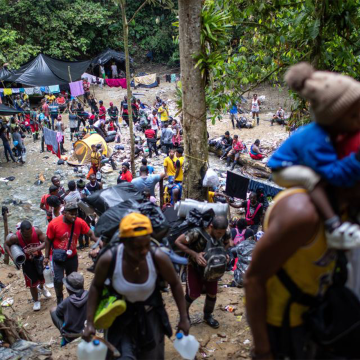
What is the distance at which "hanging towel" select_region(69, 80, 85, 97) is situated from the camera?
906 inches

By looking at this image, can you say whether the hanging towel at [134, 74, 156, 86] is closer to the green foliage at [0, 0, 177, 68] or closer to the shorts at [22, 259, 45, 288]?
the green foliage at [0, 0, 177, 68]

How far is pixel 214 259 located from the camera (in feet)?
13.7

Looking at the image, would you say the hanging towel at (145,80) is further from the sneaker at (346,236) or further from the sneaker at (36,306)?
the sneaker at (346,236)

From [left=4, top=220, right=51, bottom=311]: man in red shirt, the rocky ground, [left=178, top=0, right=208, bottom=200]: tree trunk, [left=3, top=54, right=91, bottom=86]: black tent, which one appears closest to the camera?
the rocky ground

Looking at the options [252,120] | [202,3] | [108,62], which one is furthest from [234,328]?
[108,62]

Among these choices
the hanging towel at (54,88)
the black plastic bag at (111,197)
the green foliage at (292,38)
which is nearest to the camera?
the black plastic bag at (111,197)

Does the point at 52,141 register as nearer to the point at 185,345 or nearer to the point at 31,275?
the point at 31,275

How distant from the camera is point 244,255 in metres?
6.18

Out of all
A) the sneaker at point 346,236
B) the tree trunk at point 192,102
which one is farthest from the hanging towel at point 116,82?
the sneaker at point 346,236

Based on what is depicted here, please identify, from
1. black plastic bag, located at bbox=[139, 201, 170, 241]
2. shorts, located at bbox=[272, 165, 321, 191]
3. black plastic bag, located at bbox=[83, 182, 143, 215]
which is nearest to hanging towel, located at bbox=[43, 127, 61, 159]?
black plastic bag, located at bbox=[83, 182, 143, 215]

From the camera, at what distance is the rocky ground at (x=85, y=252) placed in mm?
4586

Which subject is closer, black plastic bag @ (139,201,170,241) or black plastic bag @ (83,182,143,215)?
black plastic bag @ (139,201,170,241)

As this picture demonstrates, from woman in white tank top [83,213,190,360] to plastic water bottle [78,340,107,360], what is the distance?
2.0 inches

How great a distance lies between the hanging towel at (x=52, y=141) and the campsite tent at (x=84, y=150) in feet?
2.09
